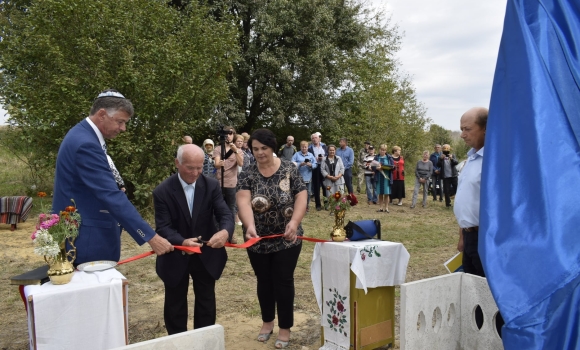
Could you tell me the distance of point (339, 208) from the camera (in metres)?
4.23

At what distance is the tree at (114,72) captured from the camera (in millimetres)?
9969

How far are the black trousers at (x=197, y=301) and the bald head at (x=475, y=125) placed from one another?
222 centimetres

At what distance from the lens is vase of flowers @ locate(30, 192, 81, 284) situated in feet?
9.13

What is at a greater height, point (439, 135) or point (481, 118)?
point (439, 135)

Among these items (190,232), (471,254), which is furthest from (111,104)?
(471,254)

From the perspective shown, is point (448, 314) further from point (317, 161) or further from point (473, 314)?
point (317, 161)

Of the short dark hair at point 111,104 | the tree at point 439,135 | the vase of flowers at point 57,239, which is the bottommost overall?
the vase of flowers at point 57,239

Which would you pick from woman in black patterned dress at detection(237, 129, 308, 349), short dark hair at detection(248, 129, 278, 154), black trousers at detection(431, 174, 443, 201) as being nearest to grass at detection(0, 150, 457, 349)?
woman in black patterned dress at detection(237, 129, 308, 349)

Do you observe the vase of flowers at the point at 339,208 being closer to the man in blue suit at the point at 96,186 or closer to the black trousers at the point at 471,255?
the black trousers at the point at 471,255

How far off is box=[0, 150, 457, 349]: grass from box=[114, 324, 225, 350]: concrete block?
224 centimetres

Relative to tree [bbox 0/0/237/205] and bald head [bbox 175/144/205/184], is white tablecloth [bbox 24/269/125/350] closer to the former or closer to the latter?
bald head [bbox 175/144/205/184]

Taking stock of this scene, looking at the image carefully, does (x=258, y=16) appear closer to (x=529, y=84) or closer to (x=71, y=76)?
(x=71, y=76)

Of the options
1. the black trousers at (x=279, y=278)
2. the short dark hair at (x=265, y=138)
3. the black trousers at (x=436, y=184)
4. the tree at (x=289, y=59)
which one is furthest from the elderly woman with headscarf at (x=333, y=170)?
the short dark hair at (x=265, y=138)

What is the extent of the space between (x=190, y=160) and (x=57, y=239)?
1.05 m
